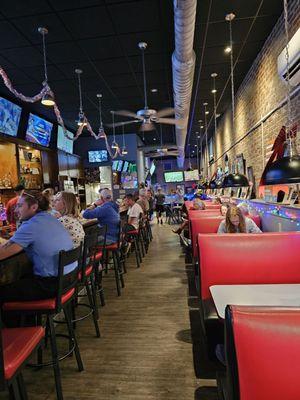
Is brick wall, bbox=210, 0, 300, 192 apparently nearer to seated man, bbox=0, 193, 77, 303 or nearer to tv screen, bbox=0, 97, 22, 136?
seated man, bbox=0, 193, 77, 303

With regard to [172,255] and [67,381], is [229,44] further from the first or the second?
[67,381]

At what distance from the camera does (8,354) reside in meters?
1.58

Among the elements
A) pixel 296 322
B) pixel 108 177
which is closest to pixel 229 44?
pixel 296 322

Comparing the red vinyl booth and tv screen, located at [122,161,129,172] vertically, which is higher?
tv screen, located at [122,161,129,172]

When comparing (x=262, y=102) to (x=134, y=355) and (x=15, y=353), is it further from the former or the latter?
(x=15, y=353)

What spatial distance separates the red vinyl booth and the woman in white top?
2.37 meters

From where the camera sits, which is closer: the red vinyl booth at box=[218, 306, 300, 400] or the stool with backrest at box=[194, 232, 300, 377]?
the red vinyl booth at box=[218, 306, 300, 400]

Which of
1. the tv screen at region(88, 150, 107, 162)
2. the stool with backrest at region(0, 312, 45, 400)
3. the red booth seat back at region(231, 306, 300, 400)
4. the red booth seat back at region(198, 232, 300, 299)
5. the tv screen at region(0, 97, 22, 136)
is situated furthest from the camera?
Answer: the tv screen at region(88, 150, 107, 162)

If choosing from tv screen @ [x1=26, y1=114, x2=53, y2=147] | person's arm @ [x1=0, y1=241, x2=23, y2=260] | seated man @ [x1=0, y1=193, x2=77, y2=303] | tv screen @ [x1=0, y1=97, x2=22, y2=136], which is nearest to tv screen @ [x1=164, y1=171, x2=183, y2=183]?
tv screen @ [x1=26, y1=114, x2=53, y2=147]

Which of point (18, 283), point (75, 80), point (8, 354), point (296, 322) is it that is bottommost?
point (8, 354)

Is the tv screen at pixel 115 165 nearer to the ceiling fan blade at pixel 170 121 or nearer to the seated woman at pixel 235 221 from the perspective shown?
the ceiling fan blade at pixel 170 121

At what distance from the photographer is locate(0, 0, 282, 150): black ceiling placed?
3.98 m

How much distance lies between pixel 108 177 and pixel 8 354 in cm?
1112

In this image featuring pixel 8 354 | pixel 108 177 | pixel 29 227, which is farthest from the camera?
pixel 108 177
